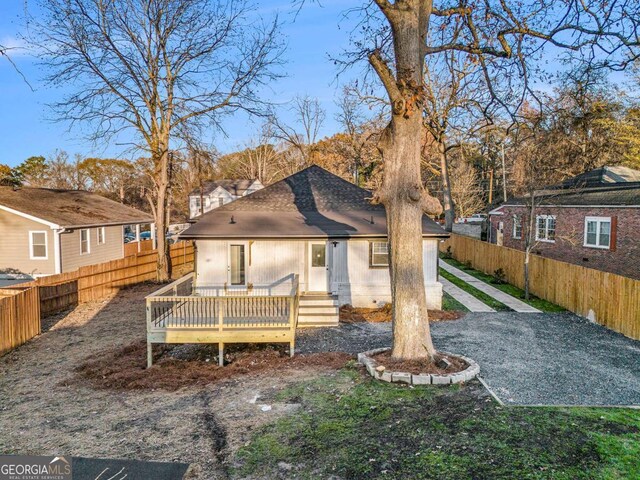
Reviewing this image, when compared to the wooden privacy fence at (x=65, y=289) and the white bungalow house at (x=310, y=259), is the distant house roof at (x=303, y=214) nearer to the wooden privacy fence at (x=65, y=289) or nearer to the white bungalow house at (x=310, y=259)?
the white bungalow house at (x=310, y=259)

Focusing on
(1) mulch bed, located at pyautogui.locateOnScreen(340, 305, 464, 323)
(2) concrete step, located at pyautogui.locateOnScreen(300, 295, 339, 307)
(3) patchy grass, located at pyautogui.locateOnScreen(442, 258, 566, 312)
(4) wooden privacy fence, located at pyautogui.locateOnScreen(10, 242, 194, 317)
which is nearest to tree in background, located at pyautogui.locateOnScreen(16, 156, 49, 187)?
(4) wooden privacy fence, located at pyautogui.locateOnScreen(10, 242, 194, 317)

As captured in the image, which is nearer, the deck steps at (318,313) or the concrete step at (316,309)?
the deck steps at (318,313)

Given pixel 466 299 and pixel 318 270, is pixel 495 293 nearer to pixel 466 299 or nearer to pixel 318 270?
pixel 466 299

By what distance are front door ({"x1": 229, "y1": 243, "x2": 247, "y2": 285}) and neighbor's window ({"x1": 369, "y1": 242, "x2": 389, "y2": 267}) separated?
4.27m

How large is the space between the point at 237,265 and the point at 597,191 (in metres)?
17.7

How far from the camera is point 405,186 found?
7.88 m

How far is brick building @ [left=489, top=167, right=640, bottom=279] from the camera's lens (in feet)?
55.4

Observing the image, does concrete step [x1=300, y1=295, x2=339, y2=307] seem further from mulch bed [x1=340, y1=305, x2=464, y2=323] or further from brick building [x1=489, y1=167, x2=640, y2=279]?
brick building [x1=489, y1=167, x2=640, y2=279]

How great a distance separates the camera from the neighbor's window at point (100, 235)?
22.4 metres

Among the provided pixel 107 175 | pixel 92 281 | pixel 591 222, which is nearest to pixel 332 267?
pixel 92 281

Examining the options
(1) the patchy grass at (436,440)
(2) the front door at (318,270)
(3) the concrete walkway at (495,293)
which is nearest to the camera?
(1) the patchy grass at (436,440)

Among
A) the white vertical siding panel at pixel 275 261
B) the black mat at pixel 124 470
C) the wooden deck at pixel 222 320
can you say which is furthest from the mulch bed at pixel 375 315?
the black mat at pixel 124 470

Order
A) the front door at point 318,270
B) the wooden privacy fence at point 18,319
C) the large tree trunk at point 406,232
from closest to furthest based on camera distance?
the large tree trunk at point 406,232
the wooden privacy fence at point 18,319
the front door at point 318,270

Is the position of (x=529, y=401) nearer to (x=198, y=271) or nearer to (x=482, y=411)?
(x=482, y=411)
